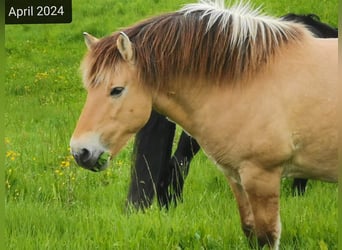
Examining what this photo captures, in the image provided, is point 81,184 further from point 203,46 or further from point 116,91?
point 203,46

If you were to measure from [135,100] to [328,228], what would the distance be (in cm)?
66

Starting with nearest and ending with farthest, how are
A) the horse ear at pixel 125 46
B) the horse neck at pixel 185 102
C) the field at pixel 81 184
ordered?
the horse ear at pixel 125 46 < the horse neck at pixel 185 102 < the field at pixel 81 184

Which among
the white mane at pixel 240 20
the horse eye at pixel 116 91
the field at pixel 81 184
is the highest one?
the white mane at pixel 240 20

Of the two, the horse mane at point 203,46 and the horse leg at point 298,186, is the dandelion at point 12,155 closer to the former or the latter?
the horse mane at point 203,46

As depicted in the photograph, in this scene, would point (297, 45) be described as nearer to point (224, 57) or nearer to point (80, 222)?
point (224, 57)

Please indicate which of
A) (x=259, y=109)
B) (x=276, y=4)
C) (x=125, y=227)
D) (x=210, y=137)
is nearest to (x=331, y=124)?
(x=259, y=109)

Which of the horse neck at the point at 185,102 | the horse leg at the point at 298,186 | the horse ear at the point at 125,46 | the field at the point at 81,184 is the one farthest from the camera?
the horse leg at the point at 298,186

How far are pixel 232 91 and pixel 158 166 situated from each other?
496 millimetres

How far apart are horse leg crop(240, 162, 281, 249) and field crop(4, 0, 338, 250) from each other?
0.09m

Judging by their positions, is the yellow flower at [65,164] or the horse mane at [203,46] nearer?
the horse mane at [203,46]

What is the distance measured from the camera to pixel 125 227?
199 centimetres

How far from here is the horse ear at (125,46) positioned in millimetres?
1761

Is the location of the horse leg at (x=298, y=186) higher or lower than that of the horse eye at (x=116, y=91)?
lower

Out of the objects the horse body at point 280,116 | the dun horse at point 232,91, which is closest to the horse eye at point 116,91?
the dun horse at point 232,91
